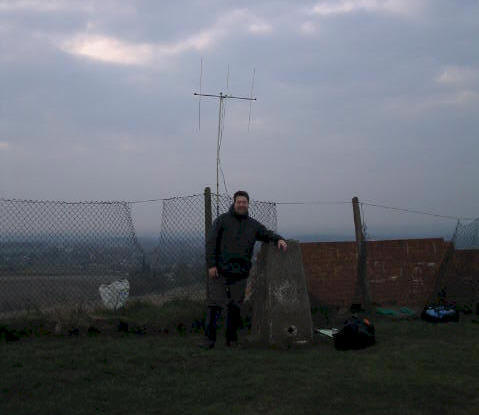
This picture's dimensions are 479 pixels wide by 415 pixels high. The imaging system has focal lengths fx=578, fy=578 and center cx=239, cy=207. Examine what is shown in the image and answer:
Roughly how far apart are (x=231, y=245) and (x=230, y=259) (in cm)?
16

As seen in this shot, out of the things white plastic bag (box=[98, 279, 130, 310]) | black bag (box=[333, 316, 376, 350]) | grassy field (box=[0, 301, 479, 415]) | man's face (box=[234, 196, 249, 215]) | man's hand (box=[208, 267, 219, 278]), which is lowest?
grassy field (box=[0, 301, 479, 415])

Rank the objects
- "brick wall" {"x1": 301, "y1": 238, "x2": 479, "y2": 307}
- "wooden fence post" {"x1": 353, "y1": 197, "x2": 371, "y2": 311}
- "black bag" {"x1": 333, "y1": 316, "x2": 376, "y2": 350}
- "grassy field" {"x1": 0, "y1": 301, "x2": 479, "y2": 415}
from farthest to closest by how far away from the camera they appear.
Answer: "brick wall" {"x1": 301, "y1": 238, "x2": 479, "y2": 307} → "wooden fence post" {"x1": 353, "y1": 197, "x2": 371, "y2": 311} → "black bag" {"x1": 333, "y1": 316, "x2": 376, "y2": 350} → "grassy field" {"x1": 0, "y1": 301, "x2": 479, "y2": 415}

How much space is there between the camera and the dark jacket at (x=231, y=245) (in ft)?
21.9

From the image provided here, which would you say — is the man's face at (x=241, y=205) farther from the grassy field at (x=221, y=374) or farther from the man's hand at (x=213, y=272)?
the grassy field at (x=221, y=374)

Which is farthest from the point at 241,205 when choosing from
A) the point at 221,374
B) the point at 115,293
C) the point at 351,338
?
the point at 115,293

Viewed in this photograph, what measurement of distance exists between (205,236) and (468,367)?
380 centimetres

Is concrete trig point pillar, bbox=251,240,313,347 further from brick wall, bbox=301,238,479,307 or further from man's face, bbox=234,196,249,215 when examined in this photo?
brick wall, bbox=301,238,479,307

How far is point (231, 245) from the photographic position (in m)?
6.70

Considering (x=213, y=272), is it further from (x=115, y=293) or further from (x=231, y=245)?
(x=115, y=293)

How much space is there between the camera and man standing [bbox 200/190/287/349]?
667 cm

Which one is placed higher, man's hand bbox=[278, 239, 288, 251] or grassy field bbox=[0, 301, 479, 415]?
man's hand bbox=[278, 239, 288, 251]

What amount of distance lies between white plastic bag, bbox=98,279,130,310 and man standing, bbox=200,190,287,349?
5.52ft

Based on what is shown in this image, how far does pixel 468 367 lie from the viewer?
546cm

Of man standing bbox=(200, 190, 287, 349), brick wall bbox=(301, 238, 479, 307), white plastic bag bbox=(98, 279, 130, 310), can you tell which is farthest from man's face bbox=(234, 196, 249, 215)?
brick wall bbox=(301, 238, 479, 307)
